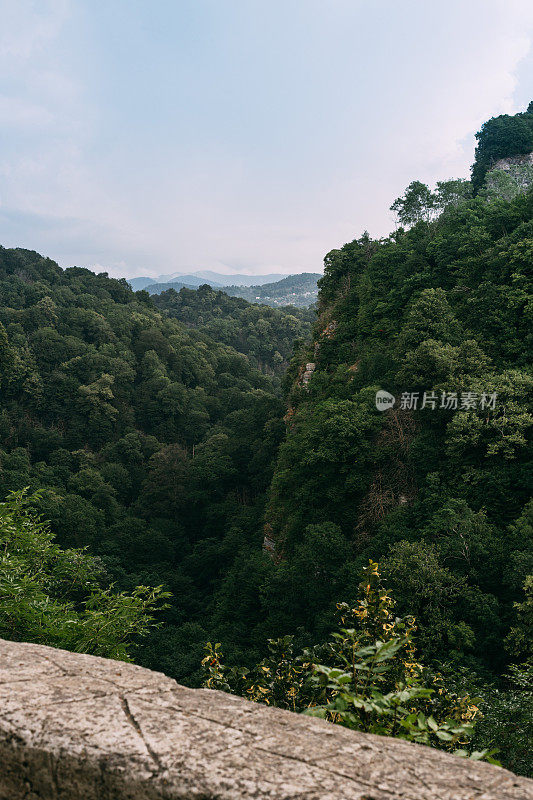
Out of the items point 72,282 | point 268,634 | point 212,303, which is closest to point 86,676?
point 268,634

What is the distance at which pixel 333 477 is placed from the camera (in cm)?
1773

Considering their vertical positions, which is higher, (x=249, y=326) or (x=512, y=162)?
(x=512, y=162)

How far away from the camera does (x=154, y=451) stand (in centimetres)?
4147

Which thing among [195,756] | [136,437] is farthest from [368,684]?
[136,437]

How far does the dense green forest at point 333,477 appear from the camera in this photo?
751 centimetres

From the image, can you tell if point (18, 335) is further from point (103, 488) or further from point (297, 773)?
point (297, 773)

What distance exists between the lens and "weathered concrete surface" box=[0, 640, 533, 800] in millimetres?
1440

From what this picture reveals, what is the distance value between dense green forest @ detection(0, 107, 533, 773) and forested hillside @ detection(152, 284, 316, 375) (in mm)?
22428

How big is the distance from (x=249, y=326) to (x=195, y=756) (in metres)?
70.4

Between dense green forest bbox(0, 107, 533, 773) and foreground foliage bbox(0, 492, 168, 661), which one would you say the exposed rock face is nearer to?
dense green forest bbox(0, 107, 533, 773)

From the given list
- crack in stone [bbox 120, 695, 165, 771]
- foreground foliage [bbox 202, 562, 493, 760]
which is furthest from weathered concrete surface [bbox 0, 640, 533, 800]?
foreground foliage [bbox 202, 562, 493, 760]

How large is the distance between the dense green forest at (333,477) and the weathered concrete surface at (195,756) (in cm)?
47

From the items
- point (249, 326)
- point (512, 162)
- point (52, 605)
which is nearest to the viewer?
point (52, 605)

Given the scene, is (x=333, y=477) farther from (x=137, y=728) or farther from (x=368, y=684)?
(x=137, y=728)
